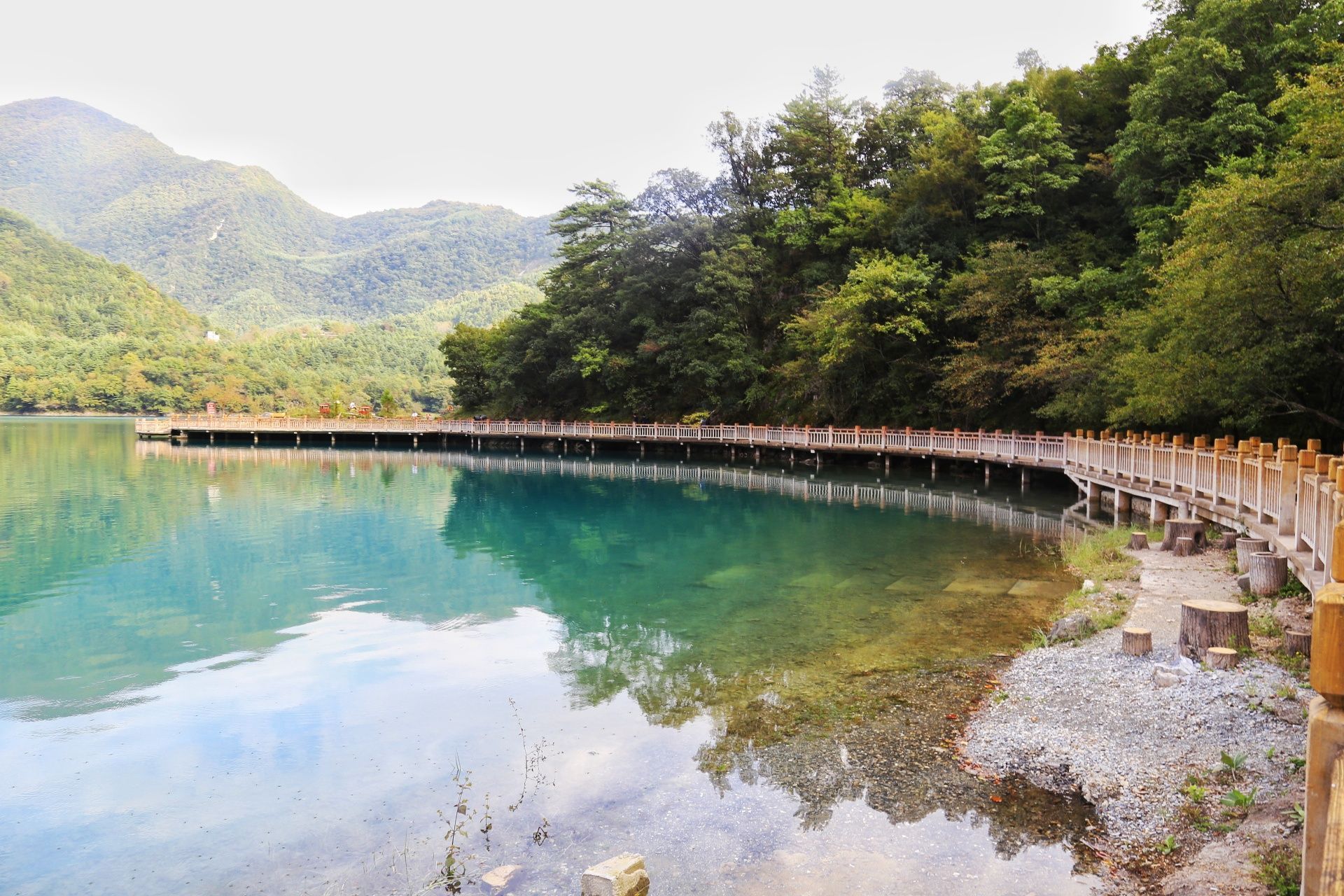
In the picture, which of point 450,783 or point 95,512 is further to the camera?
point 95,512

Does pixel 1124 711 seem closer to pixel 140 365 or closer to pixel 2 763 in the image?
pixel 2 763

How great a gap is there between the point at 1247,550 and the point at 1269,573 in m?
1.07

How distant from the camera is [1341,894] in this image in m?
1.56

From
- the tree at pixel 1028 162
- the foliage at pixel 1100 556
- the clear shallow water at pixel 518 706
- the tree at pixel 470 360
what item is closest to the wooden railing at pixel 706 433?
the tree at pixel 470 360

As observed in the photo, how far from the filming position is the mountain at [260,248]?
152 m

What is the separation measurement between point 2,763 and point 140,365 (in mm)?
96235

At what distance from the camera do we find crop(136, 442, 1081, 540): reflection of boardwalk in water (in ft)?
66.2

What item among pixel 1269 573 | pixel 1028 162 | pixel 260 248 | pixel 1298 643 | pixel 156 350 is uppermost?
pixel 260 248

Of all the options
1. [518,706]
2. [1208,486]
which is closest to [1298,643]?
[518,706]

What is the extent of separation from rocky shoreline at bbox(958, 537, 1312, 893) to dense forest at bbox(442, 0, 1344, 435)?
7903mm

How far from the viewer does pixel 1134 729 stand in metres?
6.02

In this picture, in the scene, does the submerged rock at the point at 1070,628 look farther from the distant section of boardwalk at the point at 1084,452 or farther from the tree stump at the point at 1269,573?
the distant section of boardwalk at the point at 1084,452

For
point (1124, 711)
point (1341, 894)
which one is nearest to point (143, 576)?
point (1124, 711)

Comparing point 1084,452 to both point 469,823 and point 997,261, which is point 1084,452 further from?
point 469,823
